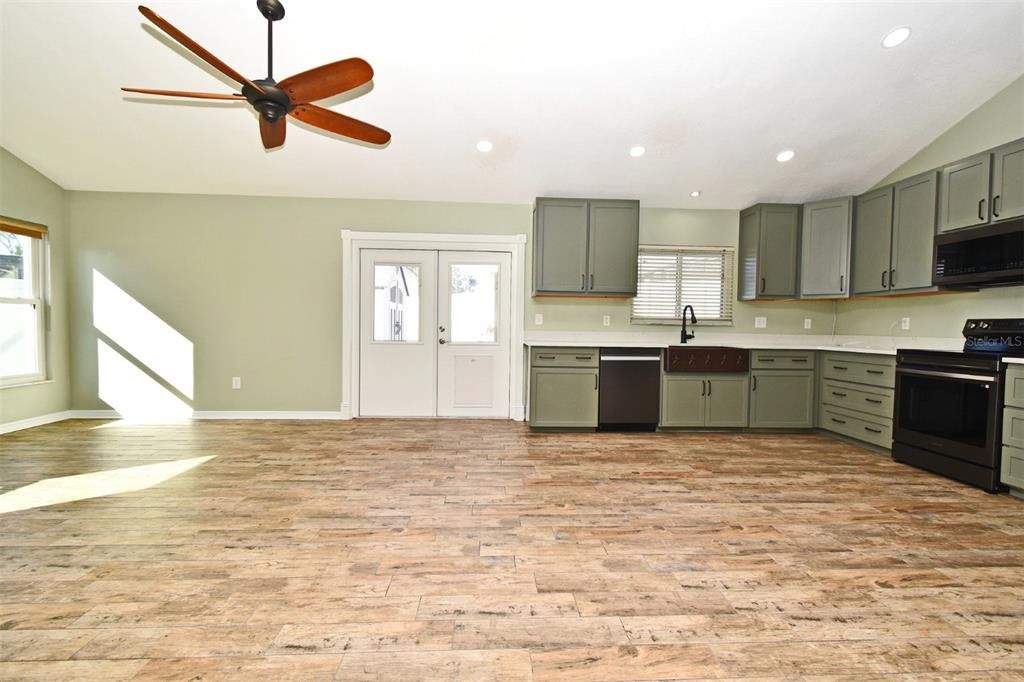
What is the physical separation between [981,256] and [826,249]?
4.27ft

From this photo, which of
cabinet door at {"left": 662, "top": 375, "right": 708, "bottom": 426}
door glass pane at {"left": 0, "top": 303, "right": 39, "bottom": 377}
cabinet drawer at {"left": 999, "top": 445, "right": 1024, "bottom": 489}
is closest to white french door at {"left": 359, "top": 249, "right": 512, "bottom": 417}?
cabinet door at {"left": 662, "top": 375, "right": 708, "bottom": 426}

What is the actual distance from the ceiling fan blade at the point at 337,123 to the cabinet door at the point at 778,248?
414 cm

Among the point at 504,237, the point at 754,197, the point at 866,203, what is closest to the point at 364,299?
the point at 504,237

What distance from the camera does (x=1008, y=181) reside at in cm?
318

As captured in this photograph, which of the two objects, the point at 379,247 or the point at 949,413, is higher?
the point at 379,247

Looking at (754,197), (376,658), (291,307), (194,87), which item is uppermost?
(194,87)

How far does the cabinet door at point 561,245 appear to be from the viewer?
4.78 m

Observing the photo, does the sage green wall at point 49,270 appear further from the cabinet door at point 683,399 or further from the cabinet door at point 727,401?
the cabinet door at point 727,401

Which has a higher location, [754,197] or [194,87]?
[194,87]

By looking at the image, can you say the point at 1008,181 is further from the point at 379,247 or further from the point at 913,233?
the point at 379,247

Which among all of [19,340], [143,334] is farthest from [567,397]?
[19,340]

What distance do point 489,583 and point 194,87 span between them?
423 centimetres

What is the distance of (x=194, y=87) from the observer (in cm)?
352

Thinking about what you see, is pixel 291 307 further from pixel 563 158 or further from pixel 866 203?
pixel 866 203
